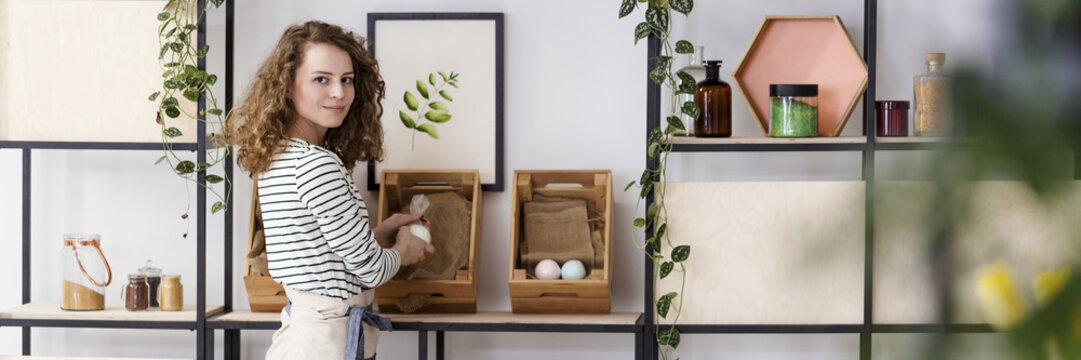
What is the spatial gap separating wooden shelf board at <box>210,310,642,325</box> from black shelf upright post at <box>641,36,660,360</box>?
0.05m

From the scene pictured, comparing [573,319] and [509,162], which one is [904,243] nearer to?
[573,319]

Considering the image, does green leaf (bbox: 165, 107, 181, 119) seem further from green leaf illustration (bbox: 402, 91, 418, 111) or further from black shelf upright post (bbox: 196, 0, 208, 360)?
green leaf illustration (bbox: 402, 91, 418, 111)

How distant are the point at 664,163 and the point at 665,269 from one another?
27 cm

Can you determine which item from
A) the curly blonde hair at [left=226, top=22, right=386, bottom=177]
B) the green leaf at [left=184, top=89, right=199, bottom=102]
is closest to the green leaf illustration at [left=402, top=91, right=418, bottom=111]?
the curly blonde hair at [left=226, top=22, right=386, bottom=177]

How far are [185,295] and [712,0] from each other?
70.5 inches

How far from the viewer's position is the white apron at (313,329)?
6.99ft

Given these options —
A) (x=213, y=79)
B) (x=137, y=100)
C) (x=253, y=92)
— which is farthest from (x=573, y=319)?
(x=137, y=100)

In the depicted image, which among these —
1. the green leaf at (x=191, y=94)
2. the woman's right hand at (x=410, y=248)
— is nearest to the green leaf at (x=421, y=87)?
the woman's right hand at (x=410, y=248)

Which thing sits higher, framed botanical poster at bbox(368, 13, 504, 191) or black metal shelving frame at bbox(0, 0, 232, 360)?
framed botanical poster at bbox(368, 13, 504, 191)

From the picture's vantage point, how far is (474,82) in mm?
2635

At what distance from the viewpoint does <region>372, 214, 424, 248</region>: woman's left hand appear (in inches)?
93.7

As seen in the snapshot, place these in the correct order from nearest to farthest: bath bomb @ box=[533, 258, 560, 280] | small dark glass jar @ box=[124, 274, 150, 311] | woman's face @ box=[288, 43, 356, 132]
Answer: woman's face @ box=[288, 43, 356, 132] → bath bomb @ box=[533, 258, 560, 280] → small dark glass jar @ box=[124, 274, 150, 311]

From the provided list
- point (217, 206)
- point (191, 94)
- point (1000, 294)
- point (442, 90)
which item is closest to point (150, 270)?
point (217, 206)

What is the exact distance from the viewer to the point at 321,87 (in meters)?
2.19
